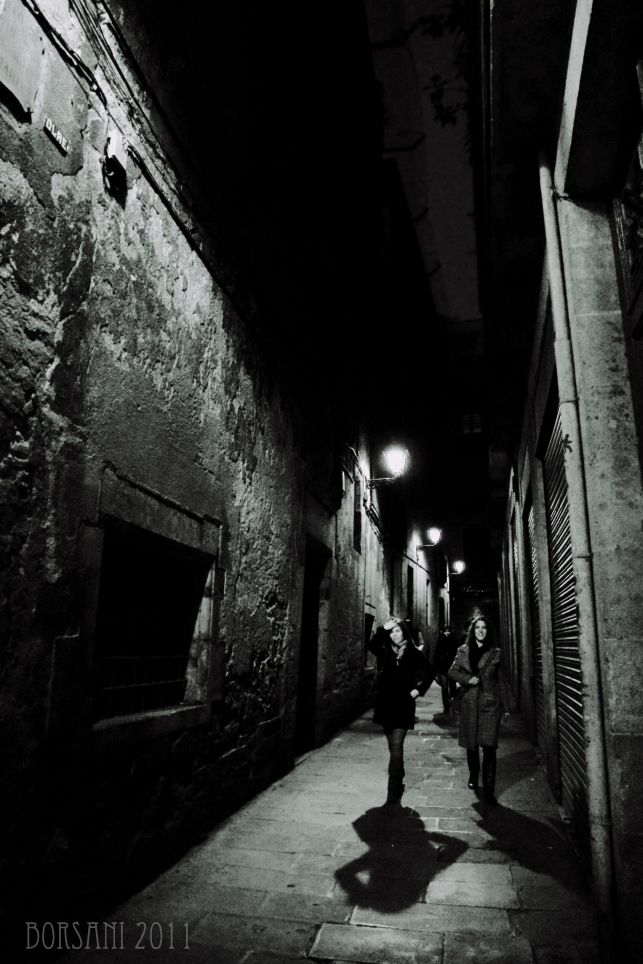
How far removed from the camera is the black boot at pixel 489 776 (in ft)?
17.1

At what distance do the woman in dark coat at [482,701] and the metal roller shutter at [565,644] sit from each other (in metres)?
0.52

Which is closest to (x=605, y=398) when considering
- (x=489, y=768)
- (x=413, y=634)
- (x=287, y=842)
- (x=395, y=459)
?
(x=287, y=842)

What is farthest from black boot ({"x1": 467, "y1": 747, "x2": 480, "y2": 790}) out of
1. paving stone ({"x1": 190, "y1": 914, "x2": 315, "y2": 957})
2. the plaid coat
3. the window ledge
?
paving stone ({"x1": 190, "y1": 914, "x2": 315, "y2": 957})

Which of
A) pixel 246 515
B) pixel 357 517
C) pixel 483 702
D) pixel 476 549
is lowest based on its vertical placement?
pixel 483 702

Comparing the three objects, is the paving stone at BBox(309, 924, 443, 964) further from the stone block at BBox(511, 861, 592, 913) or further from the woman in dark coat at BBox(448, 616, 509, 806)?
the woman in dark coat at BBox(448, 616, 509, 806)

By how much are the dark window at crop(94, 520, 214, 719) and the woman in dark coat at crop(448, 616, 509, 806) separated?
8.34ft

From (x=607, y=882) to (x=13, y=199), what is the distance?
3.80 meters

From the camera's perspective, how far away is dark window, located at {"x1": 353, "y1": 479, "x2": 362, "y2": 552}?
1049cm

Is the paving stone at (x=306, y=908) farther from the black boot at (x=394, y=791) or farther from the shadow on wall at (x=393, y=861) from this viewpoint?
the black boot at (x=394, y=791)

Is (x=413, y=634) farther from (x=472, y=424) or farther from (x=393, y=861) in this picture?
(x=472, y=424)

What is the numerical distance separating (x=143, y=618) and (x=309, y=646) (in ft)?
14.8

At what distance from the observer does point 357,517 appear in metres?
10.7

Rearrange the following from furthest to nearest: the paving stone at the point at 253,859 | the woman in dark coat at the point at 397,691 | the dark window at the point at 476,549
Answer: the dark window at the point at 476,549, the woman in dark coat at the point at 397,691, the paving stone at the point at 253,859

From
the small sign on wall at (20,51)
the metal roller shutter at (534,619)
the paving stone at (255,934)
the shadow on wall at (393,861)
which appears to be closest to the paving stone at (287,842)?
the shadow on wall at (393,861)
